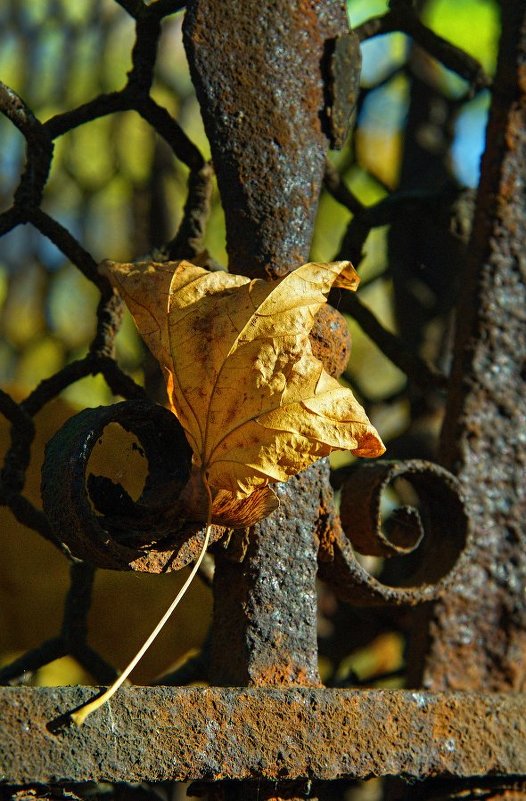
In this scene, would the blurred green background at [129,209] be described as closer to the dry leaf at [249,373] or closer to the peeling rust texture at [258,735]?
the peeling rust texture at [258,735]

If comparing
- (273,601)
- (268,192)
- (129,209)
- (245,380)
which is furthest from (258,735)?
(129,209)

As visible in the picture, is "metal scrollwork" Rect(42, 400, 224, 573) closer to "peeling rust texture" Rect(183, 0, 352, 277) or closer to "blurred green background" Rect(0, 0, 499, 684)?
"peeling rust texture" Rect(183, 0, 352, 277)

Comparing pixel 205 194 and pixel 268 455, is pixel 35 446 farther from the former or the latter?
pixel 268 455

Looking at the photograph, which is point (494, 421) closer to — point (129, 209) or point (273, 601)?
point (273, 601)

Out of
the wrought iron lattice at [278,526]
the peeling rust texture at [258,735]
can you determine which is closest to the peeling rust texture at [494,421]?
the wrought iron lattice at [278,526]

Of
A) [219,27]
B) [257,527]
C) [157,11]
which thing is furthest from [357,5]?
[257,527]

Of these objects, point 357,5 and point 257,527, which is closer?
point 257,527
